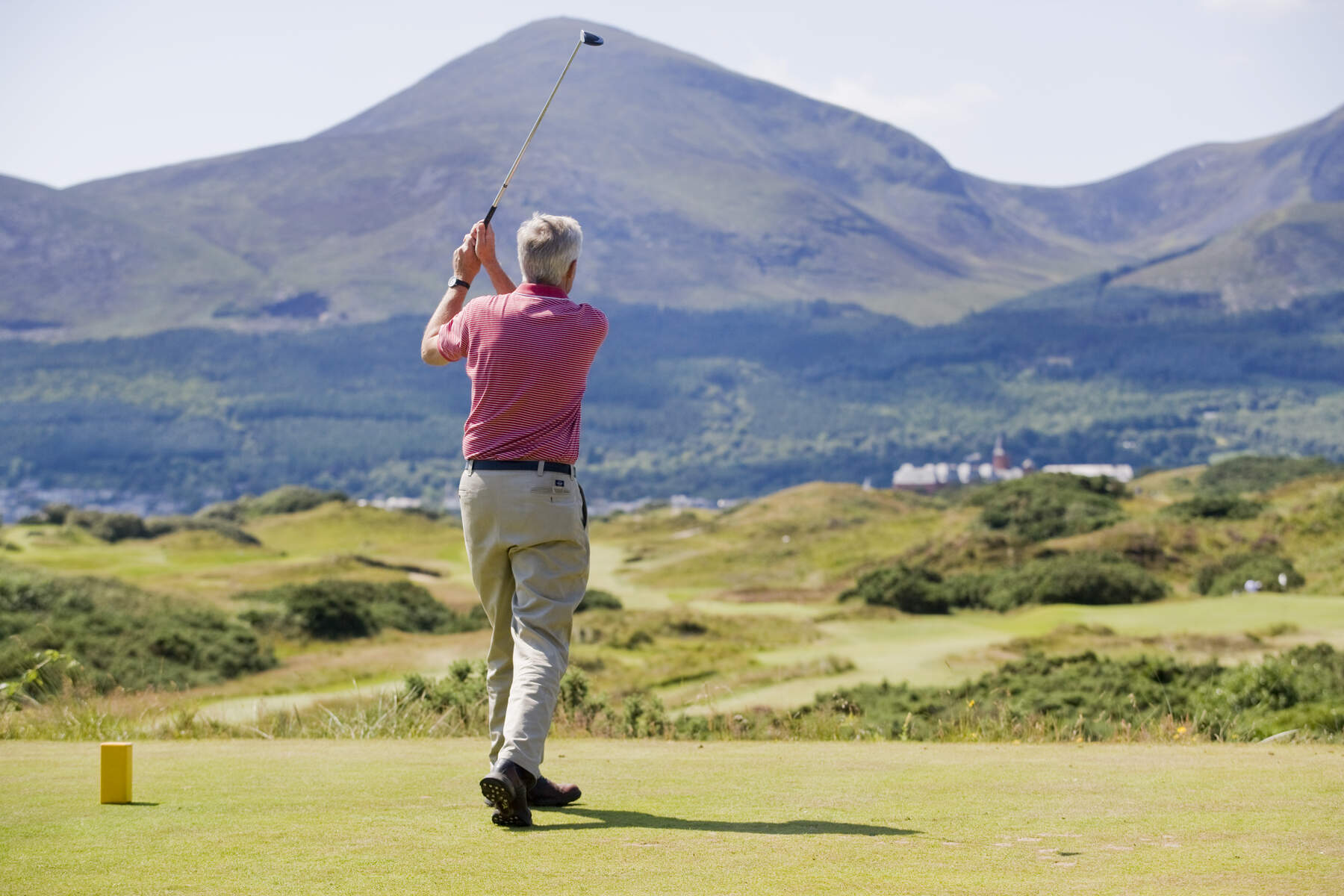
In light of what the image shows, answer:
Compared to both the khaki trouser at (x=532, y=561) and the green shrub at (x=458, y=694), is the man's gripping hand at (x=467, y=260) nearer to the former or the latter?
the khaki trouser at (x=532, y=561)

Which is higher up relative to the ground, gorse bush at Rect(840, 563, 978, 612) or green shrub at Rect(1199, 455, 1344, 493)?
green shrub at Rect(1199, 455, 1344, 493)

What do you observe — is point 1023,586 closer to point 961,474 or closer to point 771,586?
point 771,586

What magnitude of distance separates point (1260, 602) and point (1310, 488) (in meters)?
23.6

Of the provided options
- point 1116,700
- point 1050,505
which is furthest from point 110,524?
point 1116,700

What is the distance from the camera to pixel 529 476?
5086 millimetres

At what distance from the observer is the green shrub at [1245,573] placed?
30.6 metres

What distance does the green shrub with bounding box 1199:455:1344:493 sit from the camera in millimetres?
65125

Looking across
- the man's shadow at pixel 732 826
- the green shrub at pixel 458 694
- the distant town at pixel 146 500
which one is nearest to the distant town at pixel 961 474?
the distant town at pixel 146 500

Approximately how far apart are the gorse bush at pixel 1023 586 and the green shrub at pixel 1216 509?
738cm

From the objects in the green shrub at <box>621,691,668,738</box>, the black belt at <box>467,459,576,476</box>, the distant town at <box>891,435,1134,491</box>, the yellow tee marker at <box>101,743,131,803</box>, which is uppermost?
the black belt at <box>467,459,576,476</box>

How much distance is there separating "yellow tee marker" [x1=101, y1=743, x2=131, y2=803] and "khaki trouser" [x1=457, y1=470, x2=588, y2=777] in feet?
4.08

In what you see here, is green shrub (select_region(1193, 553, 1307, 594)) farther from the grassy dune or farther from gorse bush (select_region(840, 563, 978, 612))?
gorse bush (select_region(840, 563, 978, 612))

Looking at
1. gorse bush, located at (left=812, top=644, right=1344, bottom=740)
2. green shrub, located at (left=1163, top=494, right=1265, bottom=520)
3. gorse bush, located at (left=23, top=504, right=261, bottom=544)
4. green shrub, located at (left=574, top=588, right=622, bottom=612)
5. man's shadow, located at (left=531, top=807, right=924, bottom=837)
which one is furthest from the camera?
gorse bush, located at (left=23, top=504, right=261, bottom=544)

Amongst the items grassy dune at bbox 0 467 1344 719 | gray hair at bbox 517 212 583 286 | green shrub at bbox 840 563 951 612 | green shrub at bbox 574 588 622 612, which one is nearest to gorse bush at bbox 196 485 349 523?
grassy dune at bbox 0 467 1344 719
